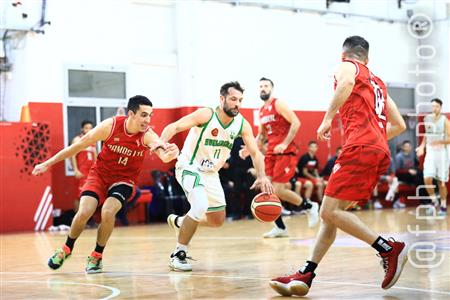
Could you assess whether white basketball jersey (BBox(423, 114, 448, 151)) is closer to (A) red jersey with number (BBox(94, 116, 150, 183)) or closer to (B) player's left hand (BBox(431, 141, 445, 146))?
(B) player's left hand (BBox(431, 141, 445, 146))

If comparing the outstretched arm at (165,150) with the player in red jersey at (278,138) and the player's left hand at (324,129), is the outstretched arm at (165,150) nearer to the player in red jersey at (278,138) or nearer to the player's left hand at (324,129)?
the player's left hand at (324,129)

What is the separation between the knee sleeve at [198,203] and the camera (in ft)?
25.3

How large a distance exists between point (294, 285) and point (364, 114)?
1.41m

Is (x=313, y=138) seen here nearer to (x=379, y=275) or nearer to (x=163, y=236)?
(x=163, y=236)

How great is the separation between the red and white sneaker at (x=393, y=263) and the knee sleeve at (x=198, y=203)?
7.44 ft

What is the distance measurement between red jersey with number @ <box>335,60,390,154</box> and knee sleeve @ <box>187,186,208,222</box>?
2.12m

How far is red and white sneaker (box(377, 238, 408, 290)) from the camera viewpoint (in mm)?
5801

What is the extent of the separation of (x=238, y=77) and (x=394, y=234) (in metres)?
8.13

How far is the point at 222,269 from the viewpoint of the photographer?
25.1 ft

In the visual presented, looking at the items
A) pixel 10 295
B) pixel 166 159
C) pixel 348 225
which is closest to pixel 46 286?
pixel 10 295

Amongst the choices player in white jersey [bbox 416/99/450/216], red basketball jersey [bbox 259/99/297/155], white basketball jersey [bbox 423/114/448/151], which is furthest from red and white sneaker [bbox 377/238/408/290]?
player in white jersey [bbox 416/99/450/216]

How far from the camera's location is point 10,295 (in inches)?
250

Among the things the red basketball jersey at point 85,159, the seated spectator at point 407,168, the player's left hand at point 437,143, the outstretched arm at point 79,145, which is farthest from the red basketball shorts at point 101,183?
the seated spectator at point 407,168

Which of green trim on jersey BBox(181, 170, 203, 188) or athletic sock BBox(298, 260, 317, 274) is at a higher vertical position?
green trim on jersey BBox(181, 170, 203, 188)
